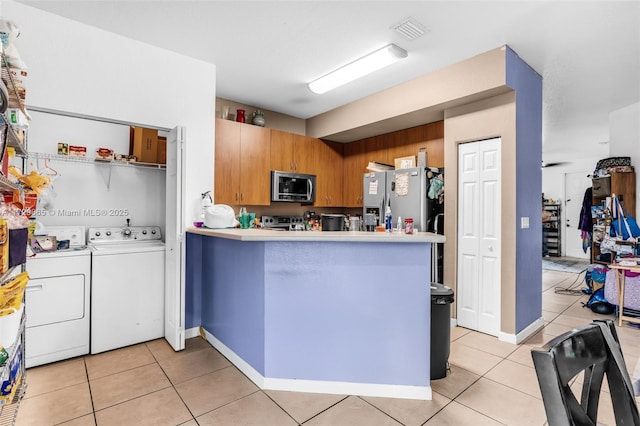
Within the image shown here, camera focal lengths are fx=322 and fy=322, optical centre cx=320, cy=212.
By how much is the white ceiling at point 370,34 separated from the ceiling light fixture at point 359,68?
0.07 metres

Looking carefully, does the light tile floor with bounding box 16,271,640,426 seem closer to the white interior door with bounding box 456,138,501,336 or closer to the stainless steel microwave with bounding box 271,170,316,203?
the white interior door with bounding box 456,138,501,336

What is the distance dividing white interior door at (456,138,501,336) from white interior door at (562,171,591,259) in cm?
747

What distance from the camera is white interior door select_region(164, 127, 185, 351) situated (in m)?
2.82

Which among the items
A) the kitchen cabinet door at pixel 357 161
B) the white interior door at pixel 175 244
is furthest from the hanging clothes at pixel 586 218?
the white interior door at pixel 175 244

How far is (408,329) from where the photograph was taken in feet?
7.02

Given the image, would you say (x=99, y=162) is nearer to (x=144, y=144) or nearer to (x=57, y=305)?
(x=144, y=144)

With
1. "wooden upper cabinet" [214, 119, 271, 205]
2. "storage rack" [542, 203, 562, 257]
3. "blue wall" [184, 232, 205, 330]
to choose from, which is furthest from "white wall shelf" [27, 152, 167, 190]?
"storage rack" [542, 203, 562, 257]

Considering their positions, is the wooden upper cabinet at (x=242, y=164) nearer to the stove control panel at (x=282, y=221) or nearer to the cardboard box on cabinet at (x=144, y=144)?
the stove control panel at (x=282, y=221)

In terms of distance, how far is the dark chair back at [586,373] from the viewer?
28.0 inches

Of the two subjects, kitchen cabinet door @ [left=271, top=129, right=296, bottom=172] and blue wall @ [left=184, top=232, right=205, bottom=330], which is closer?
blue wall @ [left=184, top=232, right=205, bottom=330]

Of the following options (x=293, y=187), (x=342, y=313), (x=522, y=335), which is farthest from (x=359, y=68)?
(x=522, y=335)

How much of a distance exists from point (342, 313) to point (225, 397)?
949 mm

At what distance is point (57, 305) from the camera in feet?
8.55

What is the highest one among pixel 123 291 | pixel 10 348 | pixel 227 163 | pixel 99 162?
pixel 227 163
